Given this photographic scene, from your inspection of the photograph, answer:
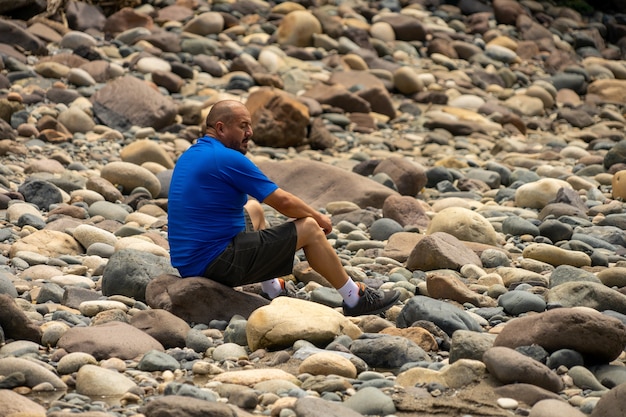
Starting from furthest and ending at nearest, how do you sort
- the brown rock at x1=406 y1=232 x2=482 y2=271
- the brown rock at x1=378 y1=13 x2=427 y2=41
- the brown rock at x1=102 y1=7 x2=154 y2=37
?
the brown rock at x1=378 y1=13 x2=427 y2=41
the brown rock at x1=102 y1=7 x2=154 y2=37
the brown rock at x1=406 y1=232 x2=482 y2=271

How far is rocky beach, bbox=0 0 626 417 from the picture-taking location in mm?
4539

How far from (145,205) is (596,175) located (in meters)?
5.15

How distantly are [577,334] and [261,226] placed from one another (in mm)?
2305

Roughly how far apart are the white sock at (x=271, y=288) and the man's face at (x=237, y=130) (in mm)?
852

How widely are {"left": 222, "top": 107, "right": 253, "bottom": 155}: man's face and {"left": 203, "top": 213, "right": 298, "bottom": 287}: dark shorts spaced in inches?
20.6

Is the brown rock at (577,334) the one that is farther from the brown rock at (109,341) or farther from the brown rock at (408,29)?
the brown rock at (408,29)

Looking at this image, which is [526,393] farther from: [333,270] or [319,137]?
[319,137]

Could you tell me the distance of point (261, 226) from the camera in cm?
635

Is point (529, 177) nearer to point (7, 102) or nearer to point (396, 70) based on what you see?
point (396, 70)

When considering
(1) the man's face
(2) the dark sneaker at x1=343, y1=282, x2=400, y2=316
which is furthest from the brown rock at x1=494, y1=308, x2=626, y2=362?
(1) the man's face

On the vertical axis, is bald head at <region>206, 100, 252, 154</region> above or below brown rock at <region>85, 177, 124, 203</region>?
above

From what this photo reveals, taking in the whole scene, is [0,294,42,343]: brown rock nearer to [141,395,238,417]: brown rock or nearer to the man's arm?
[141,395,238,417]: brown rock

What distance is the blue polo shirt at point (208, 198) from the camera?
5719 millimetres

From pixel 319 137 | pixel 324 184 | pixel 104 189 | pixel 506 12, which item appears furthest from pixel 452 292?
pixel 506 12
